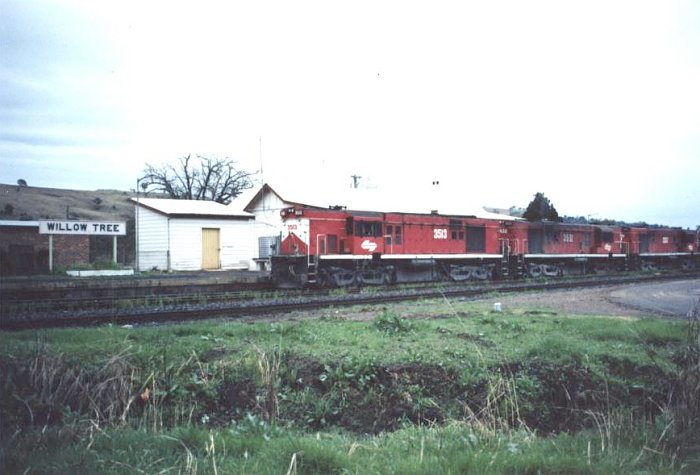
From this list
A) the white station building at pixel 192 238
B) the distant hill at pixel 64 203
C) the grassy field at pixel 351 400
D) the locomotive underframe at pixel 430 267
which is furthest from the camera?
the distant hill at pixel 64 203

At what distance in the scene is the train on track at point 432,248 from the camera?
20.9m

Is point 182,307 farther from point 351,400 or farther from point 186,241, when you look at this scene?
point 186,241

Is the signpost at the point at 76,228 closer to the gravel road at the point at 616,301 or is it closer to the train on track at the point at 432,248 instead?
the train on track at the point at 432,248

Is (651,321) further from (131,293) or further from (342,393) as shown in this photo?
(131,293)

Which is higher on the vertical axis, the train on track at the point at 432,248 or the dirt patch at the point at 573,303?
the train on track at the point at 432,248

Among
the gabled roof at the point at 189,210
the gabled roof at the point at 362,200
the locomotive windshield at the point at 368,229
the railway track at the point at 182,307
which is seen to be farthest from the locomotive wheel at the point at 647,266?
the gabled roof at the point at 189,210

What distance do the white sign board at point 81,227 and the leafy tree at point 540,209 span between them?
1581 inches

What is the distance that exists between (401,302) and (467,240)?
11.3 m

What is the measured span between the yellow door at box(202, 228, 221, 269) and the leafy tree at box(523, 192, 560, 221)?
3433cm

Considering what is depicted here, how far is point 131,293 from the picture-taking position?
17516 millimetres

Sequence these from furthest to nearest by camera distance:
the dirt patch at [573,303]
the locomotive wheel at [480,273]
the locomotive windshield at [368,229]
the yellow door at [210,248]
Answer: the yellow door at [210,248], the locomotive wheel at [480,273], the locomotive windshield at [368,229], the dirt patch at [573,303]

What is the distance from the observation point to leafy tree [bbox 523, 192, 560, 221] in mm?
54619

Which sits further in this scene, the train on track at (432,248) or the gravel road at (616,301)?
the train on track at (432,248)

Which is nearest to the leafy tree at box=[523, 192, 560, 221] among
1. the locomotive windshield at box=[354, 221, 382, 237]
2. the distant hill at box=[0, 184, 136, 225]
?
the locomotive windshield at box=[354, 221, 382, 237]
